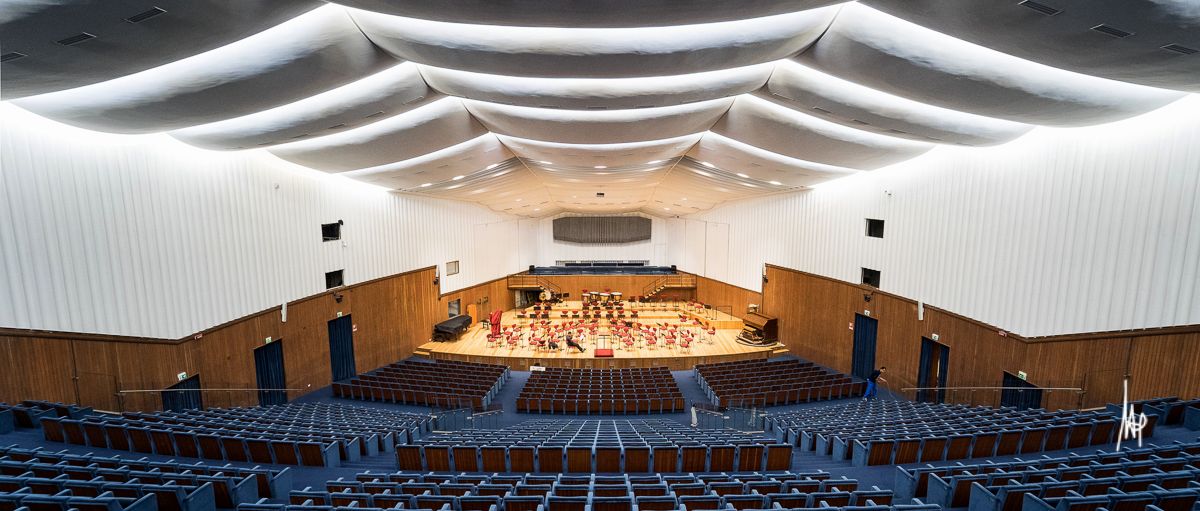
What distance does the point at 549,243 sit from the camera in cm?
3109

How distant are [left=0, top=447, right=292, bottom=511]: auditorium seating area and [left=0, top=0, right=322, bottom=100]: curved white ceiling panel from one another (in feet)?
12.7

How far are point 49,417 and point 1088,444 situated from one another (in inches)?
632

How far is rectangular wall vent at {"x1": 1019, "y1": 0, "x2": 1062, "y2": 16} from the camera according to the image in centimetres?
404

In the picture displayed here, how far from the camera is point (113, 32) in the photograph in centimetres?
433

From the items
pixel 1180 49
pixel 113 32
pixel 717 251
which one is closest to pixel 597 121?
pixel 113 32

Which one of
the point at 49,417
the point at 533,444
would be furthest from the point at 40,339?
the point at 533,444

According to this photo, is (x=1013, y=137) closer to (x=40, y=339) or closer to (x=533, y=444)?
(x=533, y=444)

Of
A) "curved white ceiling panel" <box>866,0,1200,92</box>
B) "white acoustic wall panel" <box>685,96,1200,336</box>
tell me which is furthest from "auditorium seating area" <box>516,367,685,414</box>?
"curved white ceiling panel" <box>866,0,1200,92</box>

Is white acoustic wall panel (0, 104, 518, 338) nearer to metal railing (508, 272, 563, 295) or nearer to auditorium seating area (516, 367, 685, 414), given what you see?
auditorium seating area (516, 367, 685, 414)

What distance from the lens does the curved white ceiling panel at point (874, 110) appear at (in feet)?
24.7

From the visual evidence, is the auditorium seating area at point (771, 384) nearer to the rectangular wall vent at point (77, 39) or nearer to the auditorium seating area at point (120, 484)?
the auditorium seating area at point (120, 484)

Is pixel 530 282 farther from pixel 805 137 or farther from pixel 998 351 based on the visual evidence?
pixel 998 351

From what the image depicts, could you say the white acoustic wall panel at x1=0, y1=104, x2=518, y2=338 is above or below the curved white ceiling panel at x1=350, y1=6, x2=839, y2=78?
below

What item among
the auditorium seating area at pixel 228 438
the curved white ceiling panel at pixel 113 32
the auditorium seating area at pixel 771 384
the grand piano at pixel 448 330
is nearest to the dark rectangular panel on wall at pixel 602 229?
the grand piano at pixel 448 330
